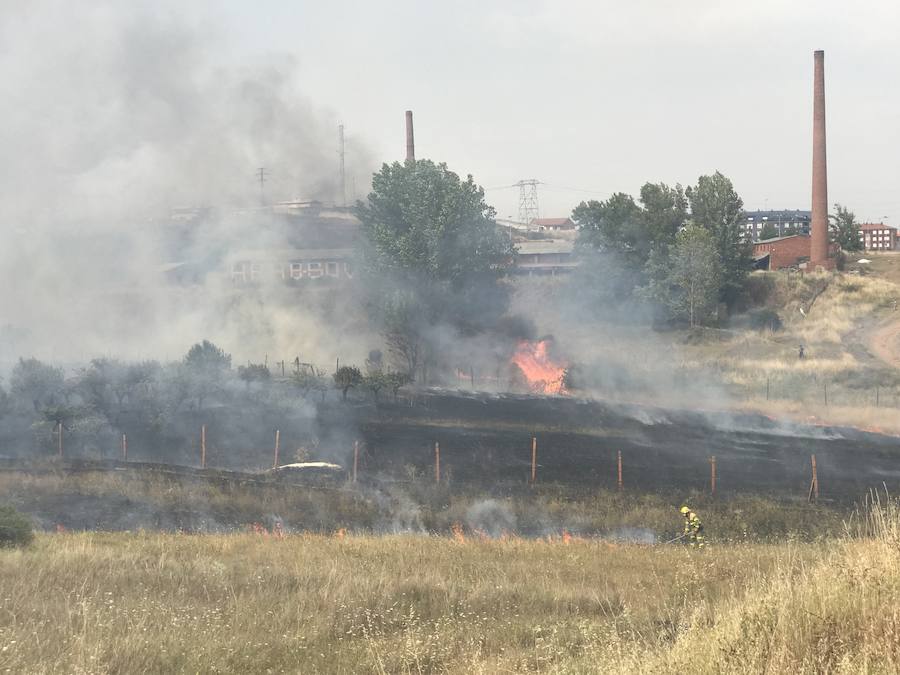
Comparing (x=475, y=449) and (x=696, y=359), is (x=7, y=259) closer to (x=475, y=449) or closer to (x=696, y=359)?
(x=475, y=449)

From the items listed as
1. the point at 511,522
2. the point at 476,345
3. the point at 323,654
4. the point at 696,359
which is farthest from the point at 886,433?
the point at 323,654

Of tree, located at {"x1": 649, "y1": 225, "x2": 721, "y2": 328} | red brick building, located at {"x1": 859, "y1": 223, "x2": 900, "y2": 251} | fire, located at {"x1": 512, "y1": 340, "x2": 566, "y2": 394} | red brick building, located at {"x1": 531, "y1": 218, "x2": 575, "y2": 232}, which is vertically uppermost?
red brick building, located at {"x1": 531, "y1": 218, "x2": 575, "y2": 232}

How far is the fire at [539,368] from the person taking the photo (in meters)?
45.2

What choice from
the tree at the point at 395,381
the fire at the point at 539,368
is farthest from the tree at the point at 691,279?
the tree at the point at 395,381

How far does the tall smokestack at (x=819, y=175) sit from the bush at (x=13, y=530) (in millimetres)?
55538

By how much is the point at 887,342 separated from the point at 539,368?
19259mm

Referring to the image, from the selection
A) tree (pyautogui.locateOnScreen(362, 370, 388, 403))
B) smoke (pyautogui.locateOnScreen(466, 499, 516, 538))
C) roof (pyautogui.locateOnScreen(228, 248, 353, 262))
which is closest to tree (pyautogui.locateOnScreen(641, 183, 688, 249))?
roof (pyautogui.locateOnScreen(228, 248, 353, 262))

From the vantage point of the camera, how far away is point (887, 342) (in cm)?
4706

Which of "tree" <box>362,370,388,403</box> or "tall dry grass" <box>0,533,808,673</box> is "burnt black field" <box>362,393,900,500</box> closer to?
"tree" <box>362,370,388,403</box>

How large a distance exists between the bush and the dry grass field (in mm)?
376

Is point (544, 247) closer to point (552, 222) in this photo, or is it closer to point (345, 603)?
point (345, 603)

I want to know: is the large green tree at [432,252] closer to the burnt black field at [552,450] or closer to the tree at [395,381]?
the tree at [395,381]

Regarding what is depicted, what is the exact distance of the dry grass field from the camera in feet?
20.1

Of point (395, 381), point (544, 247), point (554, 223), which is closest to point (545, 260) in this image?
point (544, 247)
